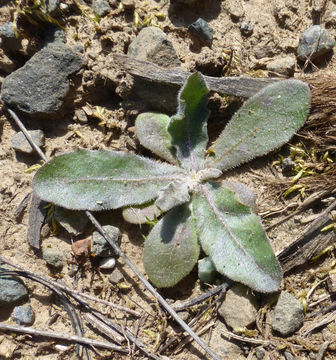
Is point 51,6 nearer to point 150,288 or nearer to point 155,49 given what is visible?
point 155,49

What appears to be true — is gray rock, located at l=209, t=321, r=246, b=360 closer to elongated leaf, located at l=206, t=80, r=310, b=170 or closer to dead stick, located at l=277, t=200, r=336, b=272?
dead stick, located at l=277, t=200, r=336, b=272

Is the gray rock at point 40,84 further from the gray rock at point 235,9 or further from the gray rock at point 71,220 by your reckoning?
the gray rock at point 235,9

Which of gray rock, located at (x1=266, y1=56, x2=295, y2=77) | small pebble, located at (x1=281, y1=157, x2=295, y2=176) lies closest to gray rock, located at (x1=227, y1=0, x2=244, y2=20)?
gray rock, located at (x1=266, y1=56, x2=295, y2=77)

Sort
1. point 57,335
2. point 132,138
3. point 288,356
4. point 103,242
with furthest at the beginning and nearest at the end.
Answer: point 132,138
point 103,242
point 57,335
point 288,356

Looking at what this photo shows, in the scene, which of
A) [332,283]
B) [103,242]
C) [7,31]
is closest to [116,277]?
[103,242]

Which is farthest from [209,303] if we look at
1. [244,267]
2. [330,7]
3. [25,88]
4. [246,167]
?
[330,7]

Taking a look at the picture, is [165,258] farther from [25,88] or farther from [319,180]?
[25,88]

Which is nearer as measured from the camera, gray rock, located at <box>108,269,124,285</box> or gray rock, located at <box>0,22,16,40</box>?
gray rock, located at <box>108,269,124,285</box>
